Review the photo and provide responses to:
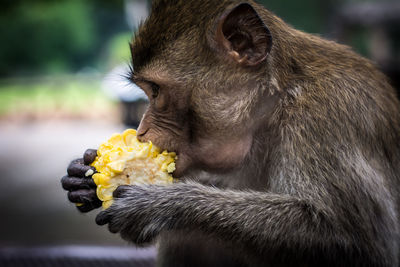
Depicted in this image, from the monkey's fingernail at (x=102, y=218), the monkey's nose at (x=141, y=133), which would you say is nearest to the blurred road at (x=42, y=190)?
the monkey's nose at (x=141, y=133)

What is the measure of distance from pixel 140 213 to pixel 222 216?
41cm

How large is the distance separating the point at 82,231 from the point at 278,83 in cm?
472

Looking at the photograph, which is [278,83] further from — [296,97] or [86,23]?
[86,23]

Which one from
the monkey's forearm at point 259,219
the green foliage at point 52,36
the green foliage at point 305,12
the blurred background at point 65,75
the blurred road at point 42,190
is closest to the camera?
the monkey's forearm at point 259,219

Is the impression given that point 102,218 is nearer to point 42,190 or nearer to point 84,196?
point 84,196

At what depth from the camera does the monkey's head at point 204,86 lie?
2.70m

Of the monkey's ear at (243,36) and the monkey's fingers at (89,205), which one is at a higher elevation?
the monkey's ear at (243,36)

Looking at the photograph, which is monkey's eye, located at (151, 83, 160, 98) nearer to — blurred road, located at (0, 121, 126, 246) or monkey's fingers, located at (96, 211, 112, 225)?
monkey's fingers, located at (96, 211, 112, 225)

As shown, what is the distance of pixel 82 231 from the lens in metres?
6.72

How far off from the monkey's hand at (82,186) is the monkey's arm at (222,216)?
11 cm

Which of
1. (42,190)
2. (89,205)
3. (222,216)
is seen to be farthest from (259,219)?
(42,190)

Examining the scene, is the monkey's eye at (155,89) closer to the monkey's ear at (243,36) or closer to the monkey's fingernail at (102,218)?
the monkey's ear at (243,36)

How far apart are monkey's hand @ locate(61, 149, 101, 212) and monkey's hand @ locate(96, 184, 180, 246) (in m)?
0.10

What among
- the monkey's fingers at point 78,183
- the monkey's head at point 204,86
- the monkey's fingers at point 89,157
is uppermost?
the monkey's head at point 204,86
